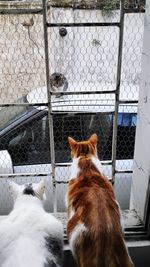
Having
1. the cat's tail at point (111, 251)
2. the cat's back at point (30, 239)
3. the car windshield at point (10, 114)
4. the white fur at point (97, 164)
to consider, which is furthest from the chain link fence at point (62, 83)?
the cat's tail at point (111, 251)

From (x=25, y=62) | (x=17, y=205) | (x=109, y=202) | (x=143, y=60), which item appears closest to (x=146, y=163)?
(x=109, y=202)

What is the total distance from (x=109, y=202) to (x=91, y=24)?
0.71m

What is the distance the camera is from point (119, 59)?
4.66 feet

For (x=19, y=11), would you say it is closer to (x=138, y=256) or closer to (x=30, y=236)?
(x=30, y=236)

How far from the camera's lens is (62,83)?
1764 millimetres

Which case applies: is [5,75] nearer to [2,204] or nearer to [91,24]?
[91,24]

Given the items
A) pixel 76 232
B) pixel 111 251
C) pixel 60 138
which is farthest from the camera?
pixel 60 138

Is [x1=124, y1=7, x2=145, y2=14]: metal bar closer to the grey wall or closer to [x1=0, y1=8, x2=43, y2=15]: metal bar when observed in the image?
[x1=0, y1=8, x2=43, y2=15]: metal bar

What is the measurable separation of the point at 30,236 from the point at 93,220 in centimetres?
27

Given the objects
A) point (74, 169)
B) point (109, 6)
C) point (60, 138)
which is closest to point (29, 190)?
point (74, 169)

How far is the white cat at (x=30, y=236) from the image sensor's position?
1360 millimetres

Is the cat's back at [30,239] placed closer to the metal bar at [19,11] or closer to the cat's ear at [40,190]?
the cat's ear at [40,190]

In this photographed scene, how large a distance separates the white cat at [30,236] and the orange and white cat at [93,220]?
0.26 ft

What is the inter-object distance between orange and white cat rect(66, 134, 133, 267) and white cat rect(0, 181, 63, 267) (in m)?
0.08
